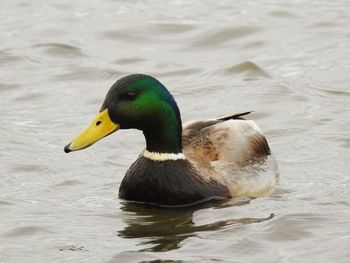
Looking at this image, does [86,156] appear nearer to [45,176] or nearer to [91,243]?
[45,176]

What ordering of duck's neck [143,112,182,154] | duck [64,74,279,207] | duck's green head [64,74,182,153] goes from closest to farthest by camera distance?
duck's green head [64,74,182,153] < duck [64,74,279,207] < duck's neck [143,112,182,154]

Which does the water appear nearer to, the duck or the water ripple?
the water ripple

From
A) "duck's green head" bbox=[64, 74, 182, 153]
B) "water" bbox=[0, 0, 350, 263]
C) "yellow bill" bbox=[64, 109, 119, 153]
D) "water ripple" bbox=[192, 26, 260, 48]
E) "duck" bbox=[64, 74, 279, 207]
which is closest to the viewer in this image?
"water" bbox=[0, 0, 350, 263]

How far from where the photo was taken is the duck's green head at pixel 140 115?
12086 mm

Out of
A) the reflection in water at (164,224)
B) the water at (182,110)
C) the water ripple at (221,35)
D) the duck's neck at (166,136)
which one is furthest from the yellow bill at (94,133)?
the water ripple at (221,35)

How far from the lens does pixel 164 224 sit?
12055 mm

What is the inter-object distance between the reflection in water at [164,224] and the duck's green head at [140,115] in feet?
2.05

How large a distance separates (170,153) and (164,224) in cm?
86

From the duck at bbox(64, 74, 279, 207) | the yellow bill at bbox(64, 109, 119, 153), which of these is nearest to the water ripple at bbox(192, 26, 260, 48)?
the duck at bbox(64, 74, 279, 207)

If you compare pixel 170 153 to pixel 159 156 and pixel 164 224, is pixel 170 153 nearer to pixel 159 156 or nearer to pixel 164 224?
pixel 159 156

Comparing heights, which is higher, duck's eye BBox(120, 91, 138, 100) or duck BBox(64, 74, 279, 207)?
duck's eye BBox(120, 91, 138, 100)

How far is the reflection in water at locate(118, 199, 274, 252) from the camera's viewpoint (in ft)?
37.6

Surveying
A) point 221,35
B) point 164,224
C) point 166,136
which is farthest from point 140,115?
point 221,35

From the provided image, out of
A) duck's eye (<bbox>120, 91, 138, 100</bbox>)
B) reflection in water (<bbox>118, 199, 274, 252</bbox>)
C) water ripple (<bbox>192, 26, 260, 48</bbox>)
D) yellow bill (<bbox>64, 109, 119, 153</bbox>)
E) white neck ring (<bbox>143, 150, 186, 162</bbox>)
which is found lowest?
reflection in water (<bbox>118, 199, 274, 252</bbox>)
